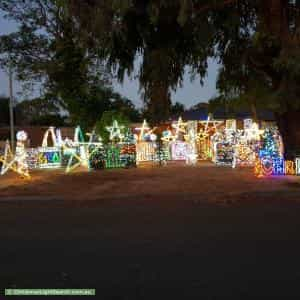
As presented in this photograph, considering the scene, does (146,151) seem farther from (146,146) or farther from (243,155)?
(243,155)

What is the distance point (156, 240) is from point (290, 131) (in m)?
11.5

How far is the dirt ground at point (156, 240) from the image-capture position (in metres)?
5.97

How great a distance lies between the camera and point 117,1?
12266 mm

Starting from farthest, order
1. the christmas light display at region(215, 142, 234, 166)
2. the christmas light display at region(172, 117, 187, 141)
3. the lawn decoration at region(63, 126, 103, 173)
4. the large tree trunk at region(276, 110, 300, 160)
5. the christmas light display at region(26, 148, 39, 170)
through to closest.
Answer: the christmas light display at region(172, 117, 187, 141) → the christmas light display at region(26, 148, 39, 170) → the christmas light display at region(215, 142, 234, 166) → the lawn decoration at region(63, 126, 103, 173) → the large tree trunk at region(276, 110, 300, 160)

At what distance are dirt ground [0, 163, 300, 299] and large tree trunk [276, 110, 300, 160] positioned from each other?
2.54 meters

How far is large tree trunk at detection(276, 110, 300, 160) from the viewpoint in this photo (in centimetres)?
1848

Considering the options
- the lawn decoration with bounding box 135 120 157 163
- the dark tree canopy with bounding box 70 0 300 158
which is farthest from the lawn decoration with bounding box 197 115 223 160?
the dark tree canopy with bounding box 70 0 300 158

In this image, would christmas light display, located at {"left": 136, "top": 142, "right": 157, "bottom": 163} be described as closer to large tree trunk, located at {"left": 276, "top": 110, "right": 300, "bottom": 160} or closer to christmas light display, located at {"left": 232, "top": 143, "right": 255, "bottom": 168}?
christmas light display, located at {"left": 232, "top": 143, "right": 255, "bottom": 168}

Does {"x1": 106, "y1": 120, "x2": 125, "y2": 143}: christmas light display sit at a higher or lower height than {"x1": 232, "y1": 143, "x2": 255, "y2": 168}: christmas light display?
higher

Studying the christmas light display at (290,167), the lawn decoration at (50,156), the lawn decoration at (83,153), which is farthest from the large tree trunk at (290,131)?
the lawn decoration at (50,156)

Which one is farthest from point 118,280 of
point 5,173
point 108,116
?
point 108,116

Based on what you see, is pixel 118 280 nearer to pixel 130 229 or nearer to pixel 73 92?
pixel 130 229

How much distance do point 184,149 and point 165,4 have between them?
16.0 m

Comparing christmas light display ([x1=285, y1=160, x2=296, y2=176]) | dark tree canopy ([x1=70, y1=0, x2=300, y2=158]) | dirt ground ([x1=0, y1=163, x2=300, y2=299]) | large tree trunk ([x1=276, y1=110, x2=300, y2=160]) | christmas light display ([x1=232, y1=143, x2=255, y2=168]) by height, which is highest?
dark tree canopy ([x1=70, y1=0, x2=300, y2=158])
